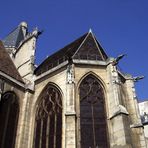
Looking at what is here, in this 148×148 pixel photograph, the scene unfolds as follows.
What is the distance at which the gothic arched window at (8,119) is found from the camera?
483 inches

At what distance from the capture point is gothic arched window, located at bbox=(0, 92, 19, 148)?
40.2ft

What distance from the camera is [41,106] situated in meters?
13.6

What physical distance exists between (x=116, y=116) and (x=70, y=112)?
1987 mm

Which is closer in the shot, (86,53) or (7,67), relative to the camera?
(86,53)

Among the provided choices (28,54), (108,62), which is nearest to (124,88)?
(108,62)

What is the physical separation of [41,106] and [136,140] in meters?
5.05

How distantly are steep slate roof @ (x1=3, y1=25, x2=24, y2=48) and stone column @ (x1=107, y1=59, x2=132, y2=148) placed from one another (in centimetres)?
1345

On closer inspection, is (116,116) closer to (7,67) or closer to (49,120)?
(49,120)

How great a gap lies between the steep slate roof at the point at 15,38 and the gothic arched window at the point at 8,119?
10.9 metres

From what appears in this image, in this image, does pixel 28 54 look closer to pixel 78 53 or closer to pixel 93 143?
pixel 78 53

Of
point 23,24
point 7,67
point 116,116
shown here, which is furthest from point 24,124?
point 23,24

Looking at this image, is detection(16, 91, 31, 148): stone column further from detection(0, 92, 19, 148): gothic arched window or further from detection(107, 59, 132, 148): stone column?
detection(107, 59, 132, 148): stone column

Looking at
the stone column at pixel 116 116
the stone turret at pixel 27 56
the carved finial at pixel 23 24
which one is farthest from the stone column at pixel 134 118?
the carved finial at pixel 23 24

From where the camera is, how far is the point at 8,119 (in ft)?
42.5
